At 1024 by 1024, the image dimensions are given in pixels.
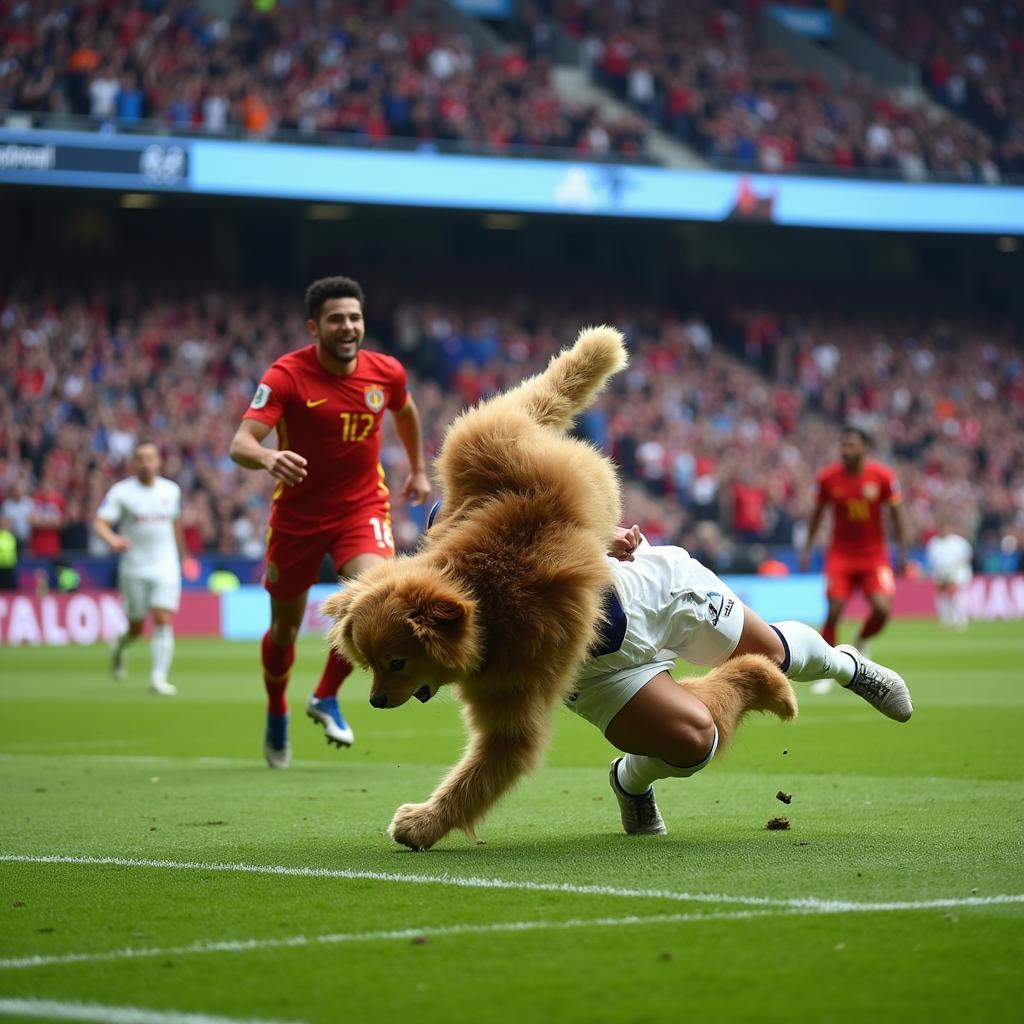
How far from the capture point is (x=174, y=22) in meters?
33.8

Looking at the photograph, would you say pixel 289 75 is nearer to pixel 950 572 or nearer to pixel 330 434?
pixel 950 572

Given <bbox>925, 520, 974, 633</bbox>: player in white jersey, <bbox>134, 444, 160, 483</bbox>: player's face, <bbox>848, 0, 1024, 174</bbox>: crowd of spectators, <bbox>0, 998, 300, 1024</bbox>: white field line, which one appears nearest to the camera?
<bbox>0, 998, 300, 1024</bbox>: white field line

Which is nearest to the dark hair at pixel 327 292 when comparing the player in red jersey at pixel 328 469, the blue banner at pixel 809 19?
the player in red jersey at pixel 328 469

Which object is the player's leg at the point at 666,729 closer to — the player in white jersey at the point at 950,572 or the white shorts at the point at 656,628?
the white shorts at the point at 656,628

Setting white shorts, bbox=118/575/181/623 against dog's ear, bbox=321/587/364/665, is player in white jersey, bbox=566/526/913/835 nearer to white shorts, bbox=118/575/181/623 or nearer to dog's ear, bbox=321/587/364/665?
dog's ear, bbox=321/587/364/665

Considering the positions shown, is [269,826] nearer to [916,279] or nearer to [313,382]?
[313,382]

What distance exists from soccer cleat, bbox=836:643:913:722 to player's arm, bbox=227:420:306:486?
250 centimetres

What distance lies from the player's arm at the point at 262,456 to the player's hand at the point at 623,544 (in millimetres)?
1713

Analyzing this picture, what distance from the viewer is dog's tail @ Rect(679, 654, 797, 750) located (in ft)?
21.3

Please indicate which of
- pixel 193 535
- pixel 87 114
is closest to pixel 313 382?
pixel 193 535

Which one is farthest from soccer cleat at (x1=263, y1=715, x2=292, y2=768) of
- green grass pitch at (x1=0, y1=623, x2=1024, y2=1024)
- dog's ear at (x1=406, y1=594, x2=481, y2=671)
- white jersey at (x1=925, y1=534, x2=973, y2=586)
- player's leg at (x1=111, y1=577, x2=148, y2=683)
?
white jersey at (x1=925, y1=534, x2=973, y2=586)

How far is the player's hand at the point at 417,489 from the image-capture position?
377 inches

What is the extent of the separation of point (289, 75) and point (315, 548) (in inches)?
1053

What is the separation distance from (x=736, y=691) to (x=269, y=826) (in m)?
2.12
